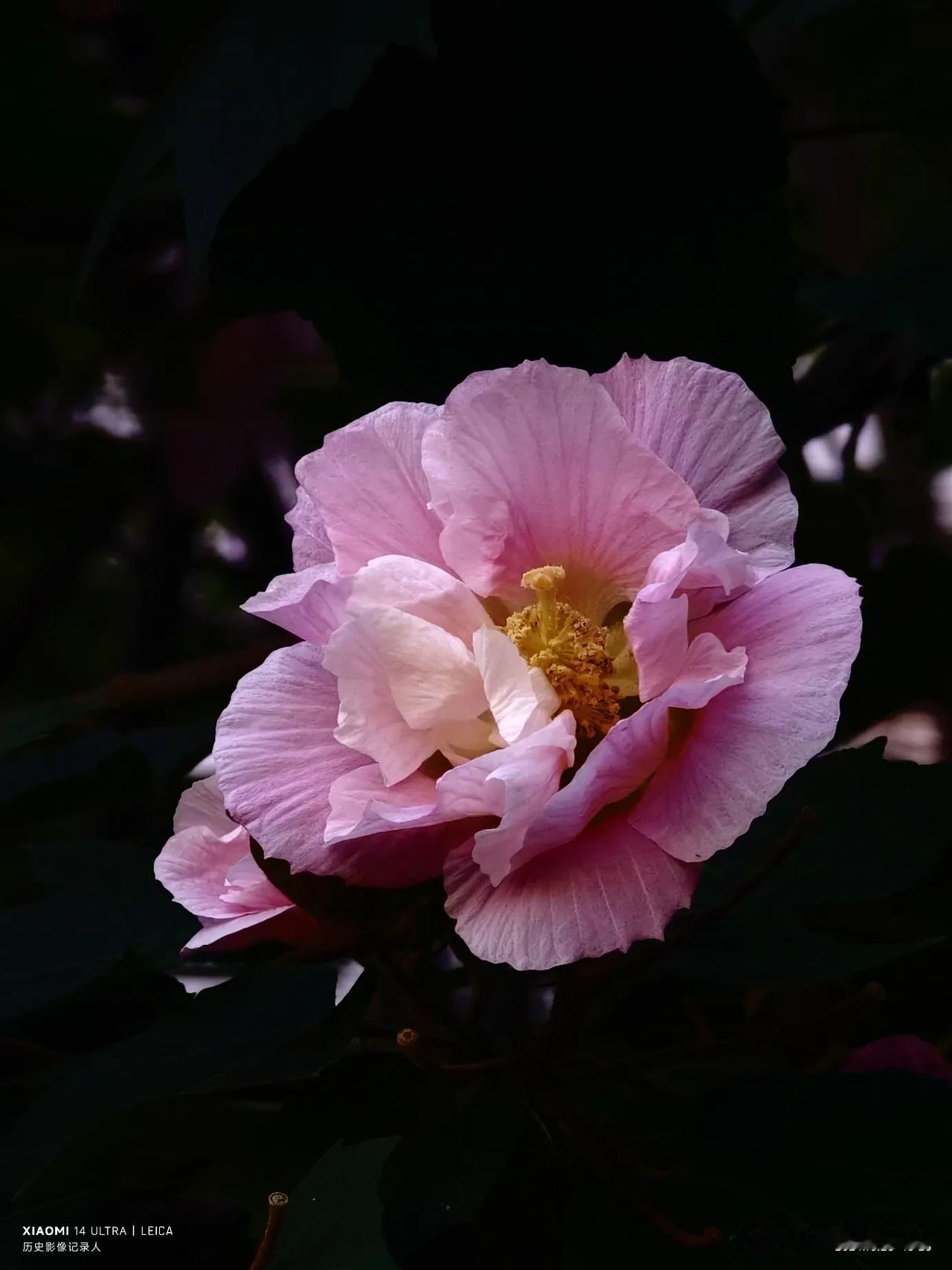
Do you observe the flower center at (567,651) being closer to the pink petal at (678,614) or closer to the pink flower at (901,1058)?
the pink petal at (678,614)

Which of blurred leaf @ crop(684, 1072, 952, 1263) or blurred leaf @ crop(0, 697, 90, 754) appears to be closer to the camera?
blurred leaf @ crop(684, 1072, 952, 1263)

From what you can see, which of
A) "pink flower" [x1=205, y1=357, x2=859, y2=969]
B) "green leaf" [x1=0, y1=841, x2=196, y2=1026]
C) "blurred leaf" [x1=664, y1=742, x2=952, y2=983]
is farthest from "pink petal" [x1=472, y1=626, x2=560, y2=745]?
"green leaf" [x1=0, y1=841, x2=196, y2=1026]

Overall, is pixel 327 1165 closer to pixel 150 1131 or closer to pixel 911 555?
pixel 150 1131

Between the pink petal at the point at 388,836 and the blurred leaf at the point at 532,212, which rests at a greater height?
the blurred leaf at the point at 532,212

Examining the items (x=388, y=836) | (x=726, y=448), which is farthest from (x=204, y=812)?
(x=726, y=448)

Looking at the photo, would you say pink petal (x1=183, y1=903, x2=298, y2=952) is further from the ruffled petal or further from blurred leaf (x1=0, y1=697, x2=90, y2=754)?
blurred leaf (x1=0, y1=697, x2=90, y2=754)

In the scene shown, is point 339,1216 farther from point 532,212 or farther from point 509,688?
point 532,212

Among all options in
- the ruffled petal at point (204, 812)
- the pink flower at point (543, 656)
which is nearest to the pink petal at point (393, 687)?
the pink flower at point (543, 656)
